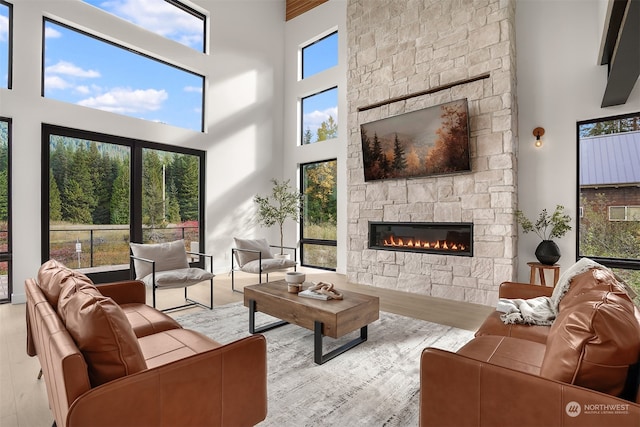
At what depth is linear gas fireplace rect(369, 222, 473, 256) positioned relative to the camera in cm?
451

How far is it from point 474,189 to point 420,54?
84.8 inches

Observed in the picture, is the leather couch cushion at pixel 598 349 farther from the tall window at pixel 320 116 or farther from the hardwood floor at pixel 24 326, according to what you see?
the tall window at pixel 320 116

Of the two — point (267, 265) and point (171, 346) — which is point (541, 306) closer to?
point (171, 346)

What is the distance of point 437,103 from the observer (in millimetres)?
4676

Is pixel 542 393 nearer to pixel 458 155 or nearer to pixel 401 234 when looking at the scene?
pixel 458 155

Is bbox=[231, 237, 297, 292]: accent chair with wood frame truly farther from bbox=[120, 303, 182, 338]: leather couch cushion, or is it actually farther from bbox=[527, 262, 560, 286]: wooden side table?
bbox=[527, 262, 560, 286]: wooden side table

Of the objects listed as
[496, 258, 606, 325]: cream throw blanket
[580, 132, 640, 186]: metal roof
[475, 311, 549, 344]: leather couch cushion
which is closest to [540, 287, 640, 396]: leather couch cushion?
[475, 311, 549, 344]: leather couch cushion

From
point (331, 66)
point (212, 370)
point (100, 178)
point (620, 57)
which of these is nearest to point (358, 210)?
point (331, 66)

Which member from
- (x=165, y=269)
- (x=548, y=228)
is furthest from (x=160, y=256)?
(x=548, y=228)

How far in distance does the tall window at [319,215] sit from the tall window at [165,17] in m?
3.08

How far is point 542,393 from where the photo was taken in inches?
44.5

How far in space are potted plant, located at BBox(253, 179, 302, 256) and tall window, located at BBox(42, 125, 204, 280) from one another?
1.35 meters

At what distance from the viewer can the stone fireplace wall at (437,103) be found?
4156 millimetres

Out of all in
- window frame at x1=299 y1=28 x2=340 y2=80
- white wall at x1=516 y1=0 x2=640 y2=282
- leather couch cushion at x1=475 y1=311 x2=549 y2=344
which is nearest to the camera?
leather couch cushion at x1=475 y1=311 x2=549 y2=344
